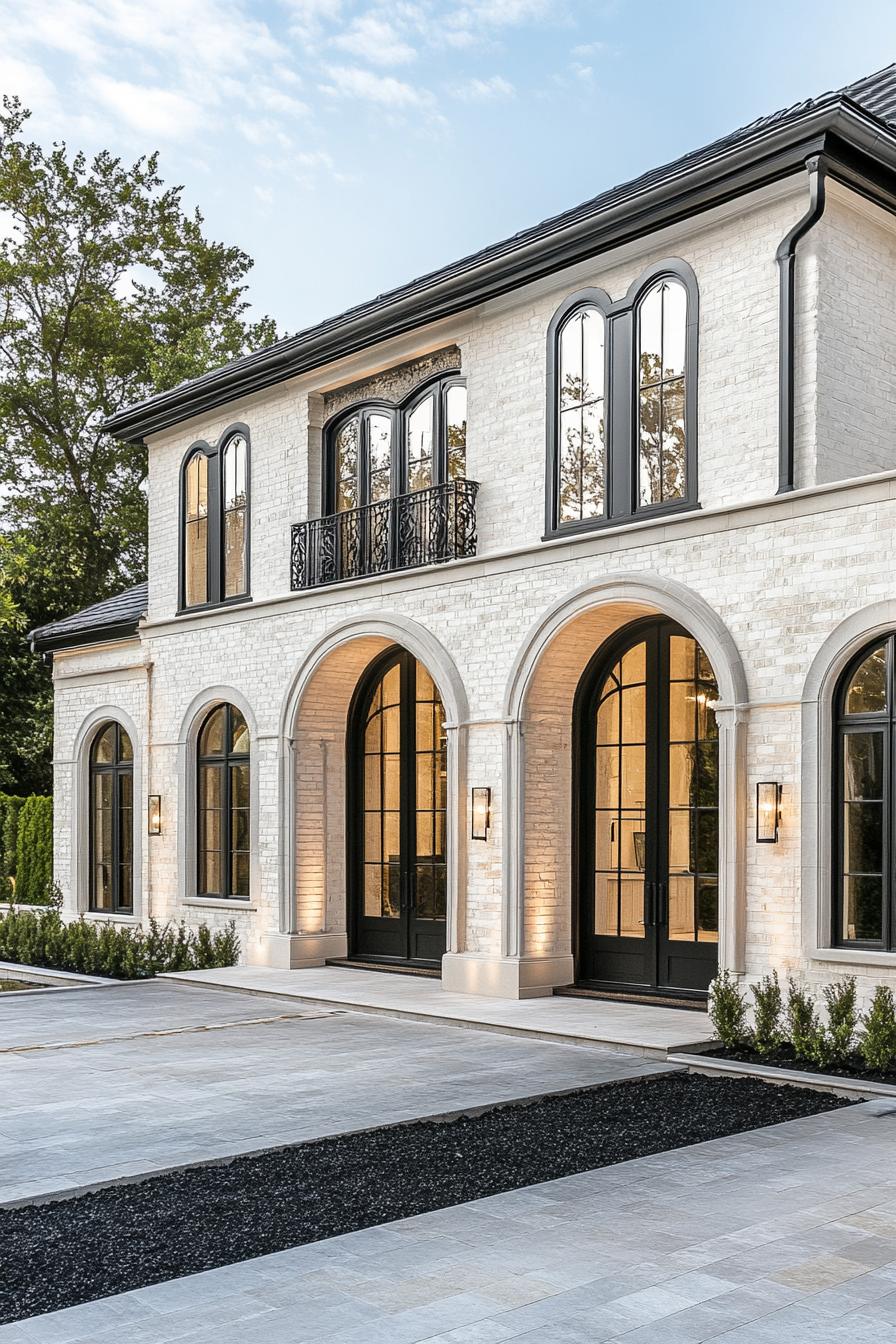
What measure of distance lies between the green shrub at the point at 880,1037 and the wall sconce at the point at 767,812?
4.79 ft

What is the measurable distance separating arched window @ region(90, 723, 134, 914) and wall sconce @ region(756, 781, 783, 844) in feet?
32.3

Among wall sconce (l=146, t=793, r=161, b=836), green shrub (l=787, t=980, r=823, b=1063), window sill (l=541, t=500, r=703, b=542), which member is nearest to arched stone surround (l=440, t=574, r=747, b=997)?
window sill (l=541, t=500, r=703, b=542)

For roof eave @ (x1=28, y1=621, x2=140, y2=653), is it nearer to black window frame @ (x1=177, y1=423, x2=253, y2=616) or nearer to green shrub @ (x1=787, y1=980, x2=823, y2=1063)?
black window frame @ (x1=177, y1=423, x2=253, y2=616)

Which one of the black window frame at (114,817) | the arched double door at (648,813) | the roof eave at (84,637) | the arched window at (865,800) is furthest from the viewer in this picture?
the black window frame at (114,817)

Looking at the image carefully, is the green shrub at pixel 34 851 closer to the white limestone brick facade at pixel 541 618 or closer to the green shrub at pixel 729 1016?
the white limestone brick facade at pixel 541 618

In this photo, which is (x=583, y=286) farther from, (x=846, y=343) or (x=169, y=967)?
(x=169, y=967)

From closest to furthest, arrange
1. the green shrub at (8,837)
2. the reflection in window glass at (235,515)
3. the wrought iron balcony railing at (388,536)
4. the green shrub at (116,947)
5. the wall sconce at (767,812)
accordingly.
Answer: the wall sconce at (767,812)
the wrought iron balcony railing at (388,536)
the green shrub at (116,947)
the reflection in window glass at (235,515)
the green shrub at (8,837)

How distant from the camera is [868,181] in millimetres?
10664

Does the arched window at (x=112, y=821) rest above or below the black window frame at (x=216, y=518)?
below

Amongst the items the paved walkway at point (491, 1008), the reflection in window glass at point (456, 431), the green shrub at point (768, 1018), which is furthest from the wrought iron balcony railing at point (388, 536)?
the green shrub at point (768, 1018)

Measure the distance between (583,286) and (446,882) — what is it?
5.89 m

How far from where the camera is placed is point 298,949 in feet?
49.0

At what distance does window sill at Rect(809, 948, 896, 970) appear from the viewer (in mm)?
9578

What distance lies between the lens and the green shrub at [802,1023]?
31.0 feet
